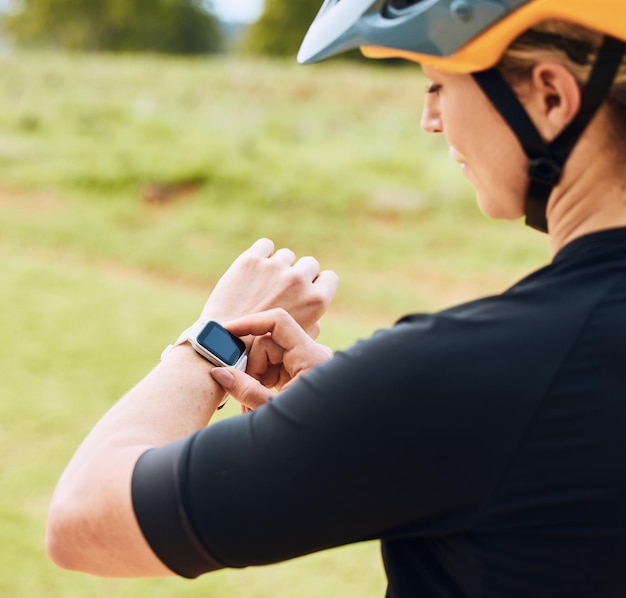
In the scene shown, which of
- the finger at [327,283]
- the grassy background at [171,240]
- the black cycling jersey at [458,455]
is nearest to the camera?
the black cycling jersey at [458,455]

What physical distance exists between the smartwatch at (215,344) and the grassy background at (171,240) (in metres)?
2.66

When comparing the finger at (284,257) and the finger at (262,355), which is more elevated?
the finger at (284,257)

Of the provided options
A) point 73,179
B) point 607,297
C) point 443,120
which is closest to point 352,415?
point 607,297

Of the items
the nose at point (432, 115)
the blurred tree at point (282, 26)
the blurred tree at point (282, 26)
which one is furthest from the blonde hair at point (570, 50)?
the blurred tree at point (282, 26)

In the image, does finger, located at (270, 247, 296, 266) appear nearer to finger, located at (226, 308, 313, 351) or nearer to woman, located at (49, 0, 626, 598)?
finger, located at (226, 308, 313, 351)

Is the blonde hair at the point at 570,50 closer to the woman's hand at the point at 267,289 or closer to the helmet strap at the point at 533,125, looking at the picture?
the helmet strap at the point at 533,125

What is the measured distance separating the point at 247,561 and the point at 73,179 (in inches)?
420

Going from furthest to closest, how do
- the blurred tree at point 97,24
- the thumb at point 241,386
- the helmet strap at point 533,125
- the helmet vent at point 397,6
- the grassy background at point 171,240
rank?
the blurred tree at point 97,24 < the grassy background at point 171,240 < the thumb at point 241,386 < the helmet vent at point 397,6 < the helmet strap at point 533,125

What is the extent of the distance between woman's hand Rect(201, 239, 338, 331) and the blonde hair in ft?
1.91

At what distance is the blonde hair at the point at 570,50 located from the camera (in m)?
1.05

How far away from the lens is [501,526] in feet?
3.18

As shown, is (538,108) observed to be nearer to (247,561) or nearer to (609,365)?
(609,365)

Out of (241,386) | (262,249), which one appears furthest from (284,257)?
(241,386)

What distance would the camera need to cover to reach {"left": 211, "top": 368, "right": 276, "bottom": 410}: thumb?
134 centimetres
